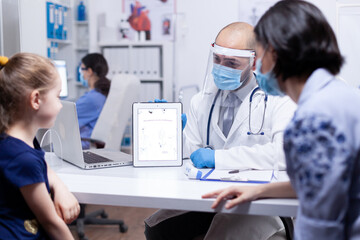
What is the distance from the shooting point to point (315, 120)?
2.90 ft

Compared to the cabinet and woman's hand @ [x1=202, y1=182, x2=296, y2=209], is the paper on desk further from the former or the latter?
the cabinet

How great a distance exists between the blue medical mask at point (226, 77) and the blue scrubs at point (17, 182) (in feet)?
3.02

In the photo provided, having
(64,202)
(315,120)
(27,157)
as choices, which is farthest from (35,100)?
(315,120)

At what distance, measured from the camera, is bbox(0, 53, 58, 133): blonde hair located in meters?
1.22

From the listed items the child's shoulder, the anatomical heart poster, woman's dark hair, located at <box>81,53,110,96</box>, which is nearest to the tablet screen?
the child's shoulder

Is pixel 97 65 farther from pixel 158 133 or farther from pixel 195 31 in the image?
pixel 158 133

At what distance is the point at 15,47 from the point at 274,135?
7.65ft

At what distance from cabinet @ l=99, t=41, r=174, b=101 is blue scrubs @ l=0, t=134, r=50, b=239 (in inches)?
137

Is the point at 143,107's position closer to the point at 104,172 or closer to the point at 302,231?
the point at 104,172

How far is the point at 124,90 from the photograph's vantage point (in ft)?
10.4

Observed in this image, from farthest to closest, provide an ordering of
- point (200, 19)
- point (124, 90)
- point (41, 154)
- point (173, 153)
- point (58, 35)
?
point (200, 19) < point (58, 35) < point (124, 90) < point (173, 153) < point (41, 154)

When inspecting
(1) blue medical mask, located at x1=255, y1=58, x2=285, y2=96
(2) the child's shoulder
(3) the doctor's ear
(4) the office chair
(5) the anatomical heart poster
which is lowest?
(4) the office chair

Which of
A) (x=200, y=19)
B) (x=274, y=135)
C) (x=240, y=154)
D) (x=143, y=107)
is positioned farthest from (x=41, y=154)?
(x=200, y=19)

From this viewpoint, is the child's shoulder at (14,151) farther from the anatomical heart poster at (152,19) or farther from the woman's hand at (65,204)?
Answer: the anatomical heart poster at (152,19)
